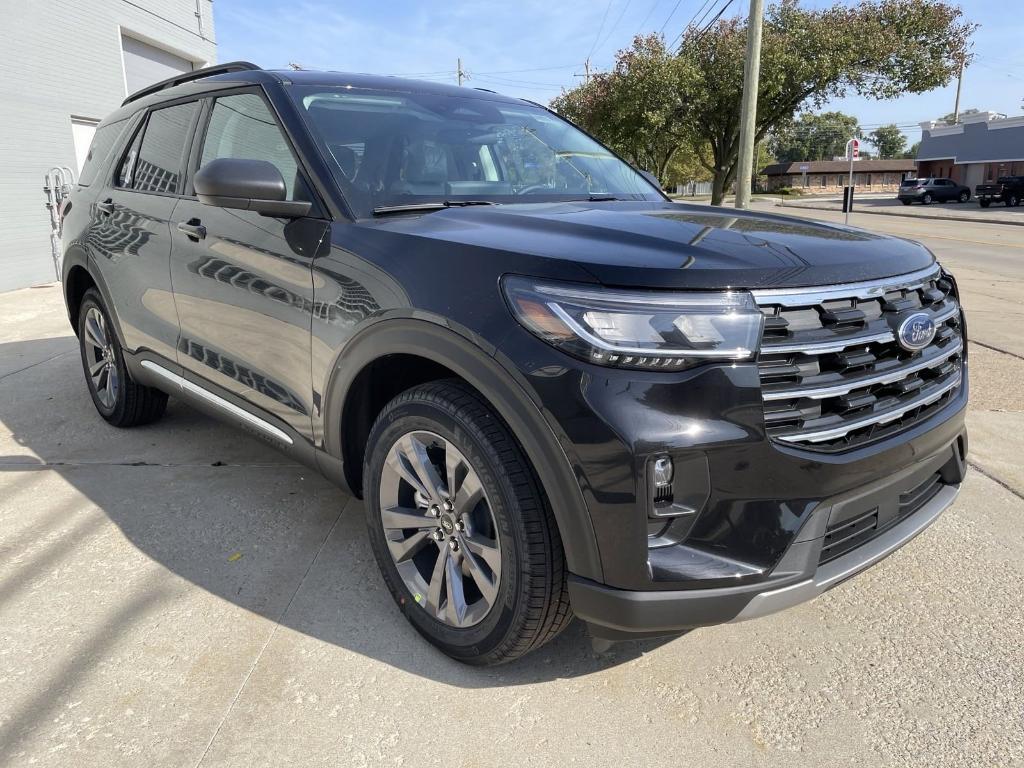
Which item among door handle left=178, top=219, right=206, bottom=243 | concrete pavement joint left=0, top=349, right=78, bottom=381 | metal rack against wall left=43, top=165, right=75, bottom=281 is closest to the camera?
door handle left=178, top=219, right=206, bottom=243

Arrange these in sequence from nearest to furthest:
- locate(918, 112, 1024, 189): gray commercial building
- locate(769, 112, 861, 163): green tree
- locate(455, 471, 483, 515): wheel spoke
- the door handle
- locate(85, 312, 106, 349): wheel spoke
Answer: locate(455, 471, 483, 515): wheel spoke < the door handle < locate(85, 312, 106, 349): wheel spoke < locate(918, 112, 1024, 189): gray commercial building < locate(769, 112, 861, 163): green tree

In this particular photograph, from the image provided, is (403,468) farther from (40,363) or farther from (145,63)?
(145,63)

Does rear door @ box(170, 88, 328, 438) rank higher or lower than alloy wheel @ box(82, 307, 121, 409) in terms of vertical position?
higher

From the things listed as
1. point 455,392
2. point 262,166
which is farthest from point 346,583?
point 262,166

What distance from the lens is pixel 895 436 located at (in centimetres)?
208

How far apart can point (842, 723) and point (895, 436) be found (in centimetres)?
80

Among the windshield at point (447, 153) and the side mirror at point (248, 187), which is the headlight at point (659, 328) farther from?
the side mirror at point (248, 187)

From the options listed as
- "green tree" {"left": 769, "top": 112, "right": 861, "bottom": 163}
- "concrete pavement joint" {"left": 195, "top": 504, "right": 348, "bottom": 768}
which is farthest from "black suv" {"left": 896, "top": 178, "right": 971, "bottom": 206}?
"green tree" {"left": 769, "top": 112, "right": 861, "bottom": 163}

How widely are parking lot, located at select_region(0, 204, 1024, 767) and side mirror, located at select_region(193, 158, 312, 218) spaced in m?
1.35

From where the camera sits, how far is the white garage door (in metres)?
13.8

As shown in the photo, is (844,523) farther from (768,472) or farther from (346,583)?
(346,583)

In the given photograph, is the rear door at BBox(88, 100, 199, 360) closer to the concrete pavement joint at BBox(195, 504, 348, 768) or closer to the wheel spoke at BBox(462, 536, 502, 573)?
the concrete pavement joint at BBox(195, 504, 348, 768)

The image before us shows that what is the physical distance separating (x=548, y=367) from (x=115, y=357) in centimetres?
332

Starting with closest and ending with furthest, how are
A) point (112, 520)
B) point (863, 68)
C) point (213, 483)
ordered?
point (112, 520), point (213, 483), point (863, 68)
